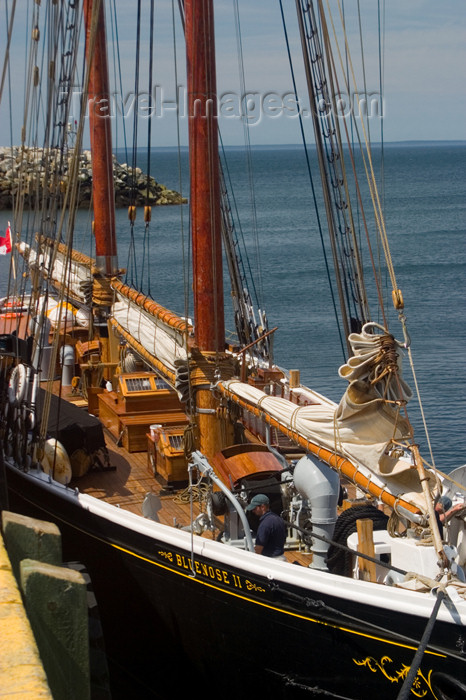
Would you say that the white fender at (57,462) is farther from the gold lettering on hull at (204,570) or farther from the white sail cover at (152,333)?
the gold lettering on hull at (204,570)

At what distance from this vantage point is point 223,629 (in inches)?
439

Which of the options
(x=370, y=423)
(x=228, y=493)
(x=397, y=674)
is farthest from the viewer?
(x=228, y=493)

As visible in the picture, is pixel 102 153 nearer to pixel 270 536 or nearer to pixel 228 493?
pixel 228 493

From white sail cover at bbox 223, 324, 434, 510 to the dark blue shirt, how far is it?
1100 mm

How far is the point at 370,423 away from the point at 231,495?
6.17 ft

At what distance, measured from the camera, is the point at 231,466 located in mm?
12508

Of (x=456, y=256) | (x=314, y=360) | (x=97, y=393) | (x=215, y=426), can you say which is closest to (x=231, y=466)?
(x=215, y=426)

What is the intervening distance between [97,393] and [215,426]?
5.21m

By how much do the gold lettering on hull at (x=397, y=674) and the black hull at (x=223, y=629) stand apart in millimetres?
10

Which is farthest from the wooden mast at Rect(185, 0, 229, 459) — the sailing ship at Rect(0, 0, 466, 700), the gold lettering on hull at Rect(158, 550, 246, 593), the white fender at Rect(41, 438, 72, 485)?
the gold lettering on hull at Rect(158, 550, 246, 593)

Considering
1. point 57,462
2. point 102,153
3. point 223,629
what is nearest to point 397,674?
point 223,629

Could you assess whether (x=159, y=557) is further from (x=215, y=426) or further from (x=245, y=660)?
(x=215, y=426)

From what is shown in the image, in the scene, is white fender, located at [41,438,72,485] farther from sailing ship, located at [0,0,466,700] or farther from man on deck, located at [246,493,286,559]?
man on deck, located at [246,493,286,559]

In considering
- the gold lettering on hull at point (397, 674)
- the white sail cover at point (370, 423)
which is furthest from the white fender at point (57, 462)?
the gold lettering on hull at point (397, 674)
